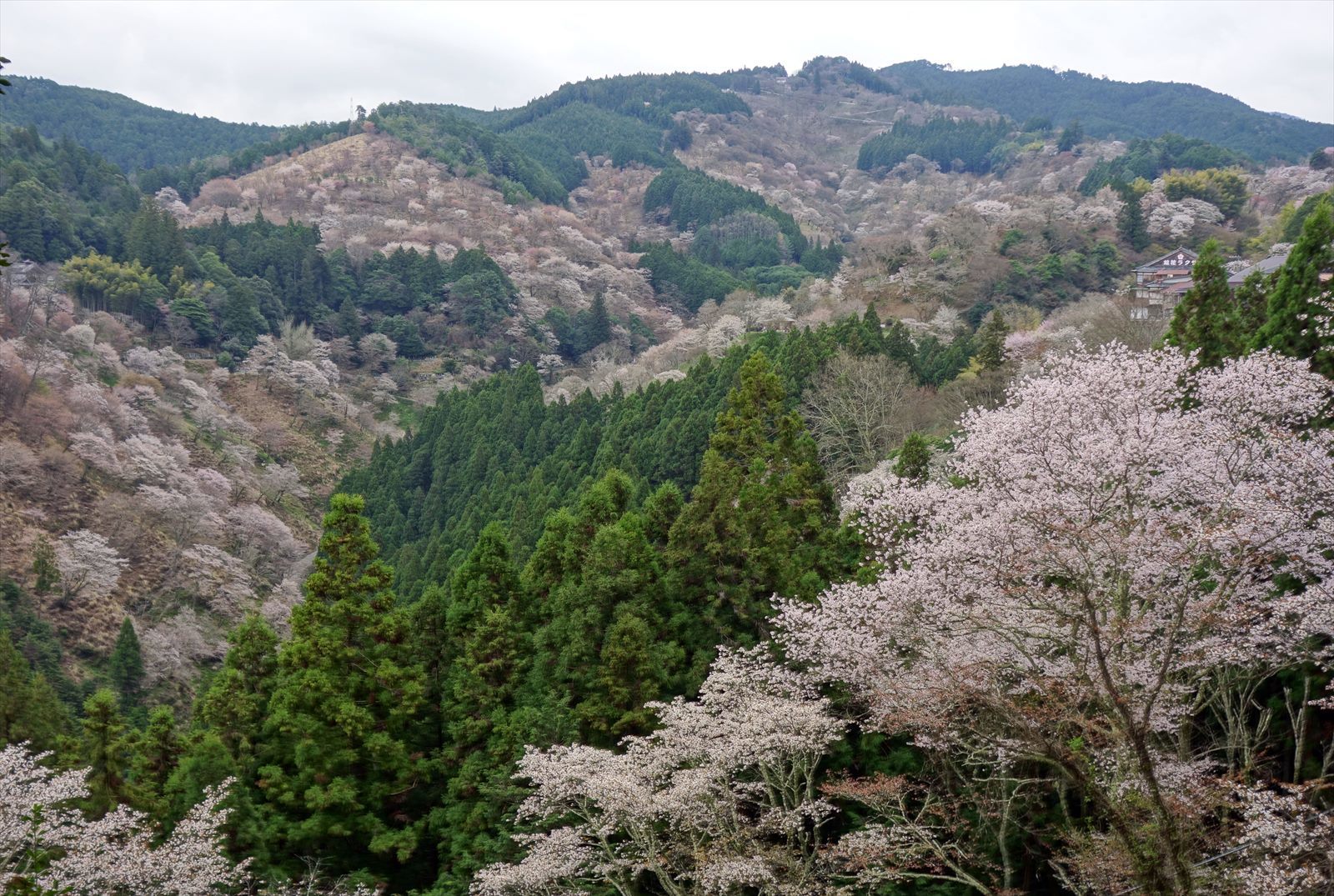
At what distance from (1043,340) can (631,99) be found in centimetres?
13261

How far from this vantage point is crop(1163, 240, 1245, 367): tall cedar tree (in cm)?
2033

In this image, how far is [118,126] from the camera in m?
125

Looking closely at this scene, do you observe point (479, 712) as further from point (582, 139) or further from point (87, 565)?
point (582, 139)

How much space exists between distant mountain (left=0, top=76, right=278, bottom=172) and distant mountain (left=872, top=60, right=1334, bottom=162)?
116 metres

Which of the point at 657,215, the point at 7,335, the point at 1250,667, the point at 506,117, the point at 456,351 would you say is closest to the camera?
the point at 1250,667

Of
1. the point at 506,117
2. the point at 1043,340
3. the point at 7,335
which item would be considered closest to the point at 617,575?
the point at 1043,340

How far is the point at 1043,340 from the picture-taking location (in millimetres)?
38156

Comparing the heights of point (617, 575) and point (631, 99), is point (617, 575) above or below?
below

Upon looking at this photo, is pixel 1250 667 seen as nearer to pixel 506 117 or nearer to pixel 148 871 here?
pixel 148 871

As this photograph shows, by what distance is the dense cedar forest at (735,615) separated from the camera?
11.8 m

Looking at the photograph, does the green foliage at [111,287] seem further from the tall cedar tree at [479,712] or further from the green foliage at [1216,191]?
the green foliage at [1216,191]

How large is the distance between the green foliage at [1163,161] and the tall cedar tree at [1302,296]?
70.0 m

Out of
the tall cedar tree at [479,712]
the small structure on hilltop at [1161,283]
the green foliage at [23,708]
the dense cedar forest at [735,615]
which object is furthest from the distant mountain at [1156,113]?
the green foliage at [23,708]

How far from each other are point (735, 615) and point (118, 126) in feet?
438
